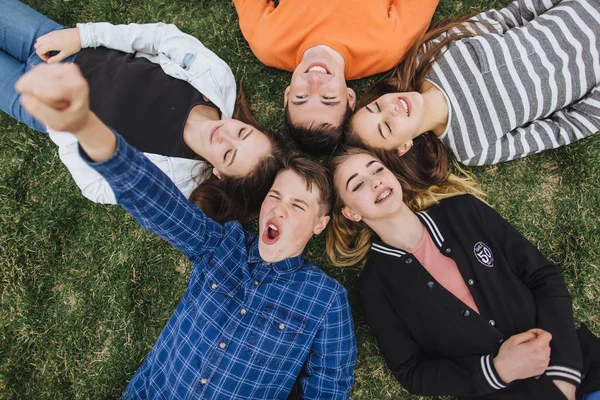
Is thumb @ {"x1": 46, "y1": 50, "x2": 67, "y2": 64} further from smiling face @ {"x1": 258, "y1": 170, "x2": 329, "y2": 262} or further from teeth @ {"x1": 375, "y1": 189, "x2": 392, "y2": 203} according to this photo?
teeth @ {"x1": 375, "y1": 189, "x2": 392, "y2": 203}

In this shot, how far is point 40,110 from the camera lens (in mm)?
1454

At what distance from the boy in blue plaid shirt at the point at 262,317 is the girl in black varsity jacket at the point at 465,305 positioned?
0.26m

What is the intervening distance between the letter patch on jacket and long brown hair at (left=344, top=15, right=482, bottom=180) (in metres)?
0.56

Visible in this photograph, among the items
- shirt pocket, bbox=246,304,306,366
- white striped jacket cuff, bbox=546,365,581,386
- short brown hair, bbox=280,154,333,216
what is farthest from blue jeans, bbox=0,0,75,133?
white striped jacket cuff, bbox=546,365,581,386

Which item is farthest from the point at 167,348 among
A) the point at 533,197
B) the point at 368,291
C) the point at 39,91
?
the point at 533,197

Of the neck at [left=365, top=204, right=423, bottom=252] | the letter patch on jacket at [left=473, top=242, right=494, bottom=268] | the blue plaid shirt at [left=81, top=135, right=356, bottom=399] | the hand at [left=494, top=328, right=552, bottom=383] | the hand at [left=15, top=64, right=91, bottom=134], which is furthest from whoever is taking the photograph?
the neck at [left=365, top=204, right=423, bottom=252]

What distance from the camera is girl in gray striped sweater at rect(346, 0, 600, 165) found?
9.01ft

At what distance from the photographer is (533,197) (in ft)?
10.2

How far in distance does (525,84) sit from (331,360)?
211 centimetres

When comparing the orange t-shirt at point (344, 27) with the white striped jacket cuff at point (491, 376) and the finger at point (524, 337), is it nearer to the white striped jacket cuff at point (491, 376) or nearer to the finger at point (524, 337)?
the finger at point (524, 337)

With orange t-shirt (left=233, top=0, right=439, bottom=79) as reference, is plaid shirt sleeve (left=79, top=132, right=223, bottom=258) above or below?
below

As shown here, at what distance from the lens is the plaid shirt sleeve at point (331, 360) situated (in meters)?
2.58

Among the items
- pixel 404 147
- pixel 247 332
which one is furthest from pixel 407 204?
pixel 247 332

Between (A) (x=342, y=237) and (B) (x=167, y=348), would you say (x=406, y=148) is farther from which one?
(B) (x=167, y=348)
